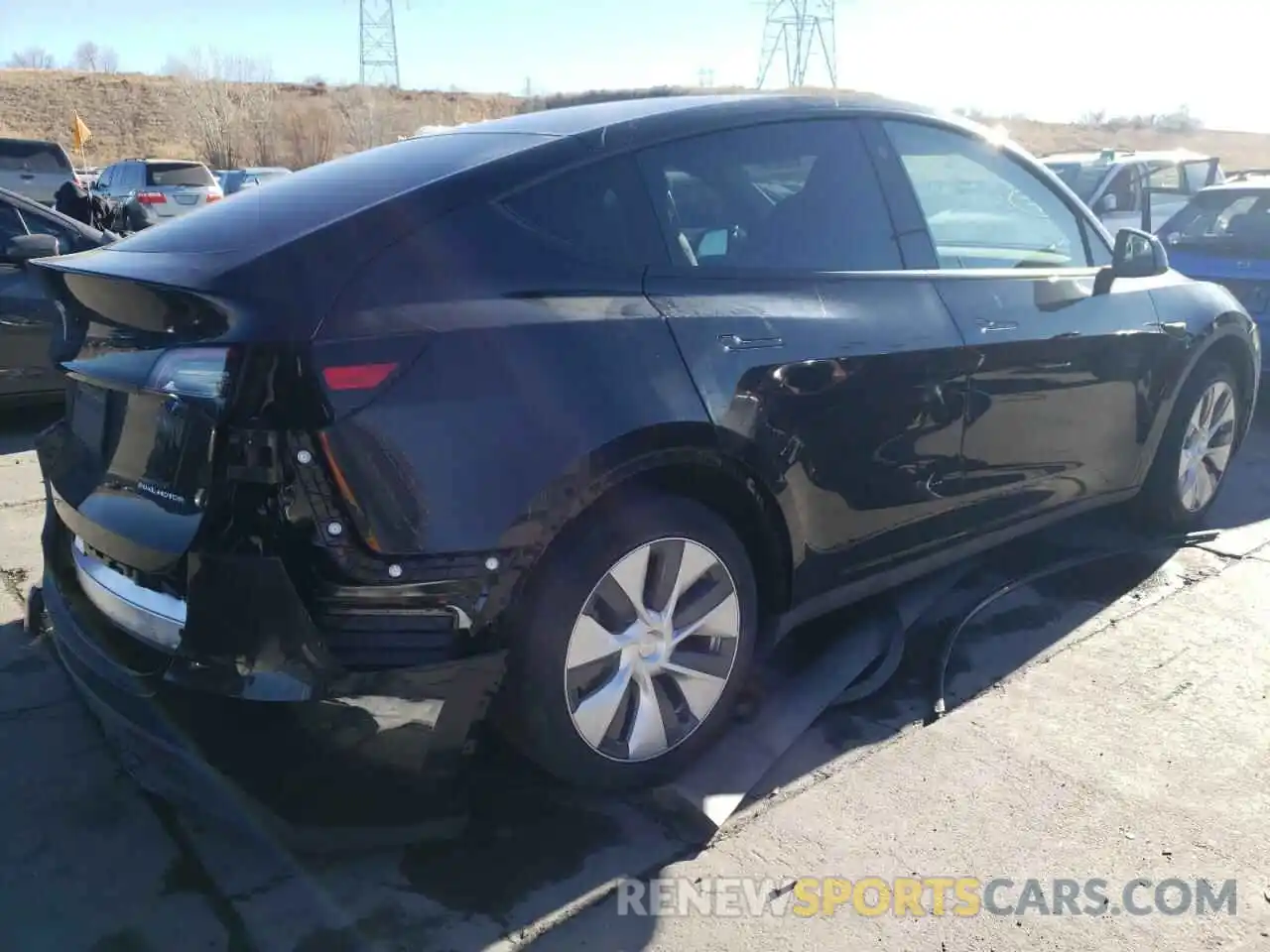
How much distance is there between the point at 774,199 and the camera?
10.0 ft

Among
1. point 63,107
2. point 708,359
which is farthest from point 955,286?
point 63,107

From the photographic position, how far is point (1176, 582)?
4.24 m

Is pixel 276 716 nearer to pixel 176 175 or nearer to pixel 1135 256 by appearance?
pixel 1135 256

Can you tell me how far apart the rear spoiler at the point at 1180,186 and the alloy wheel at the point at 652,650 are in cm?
993

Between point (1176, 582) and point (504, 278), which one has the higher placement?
point (504, 278)

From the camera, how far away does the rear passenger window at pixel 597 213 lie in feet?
8.25

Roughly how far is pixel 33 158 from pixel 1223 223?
17.0 meters

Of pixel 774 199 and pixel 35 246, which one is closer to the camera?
pixel 774 199

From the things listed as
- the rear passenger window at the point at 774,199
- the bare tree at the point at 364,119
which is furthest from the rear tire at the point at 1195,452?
the bare tree at the point at 364,119

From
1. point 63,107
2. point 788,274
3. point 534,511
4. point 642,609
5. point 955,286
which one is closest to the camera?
point 534,511

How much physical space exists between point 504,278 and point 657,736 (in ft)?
3.93

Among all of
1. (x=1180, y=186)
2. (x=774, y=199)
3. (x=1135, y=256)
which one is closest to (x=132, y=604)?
(x=774, y=199)

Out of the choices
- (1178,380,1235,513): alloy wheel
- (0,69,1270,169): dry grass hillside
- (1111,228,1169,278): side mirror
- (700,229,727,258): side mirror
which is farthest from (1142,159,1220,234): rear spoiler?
(0,69,1270,169): dry grass hillside

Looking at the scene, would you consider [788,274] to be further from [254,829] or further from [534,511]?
[254,829]
